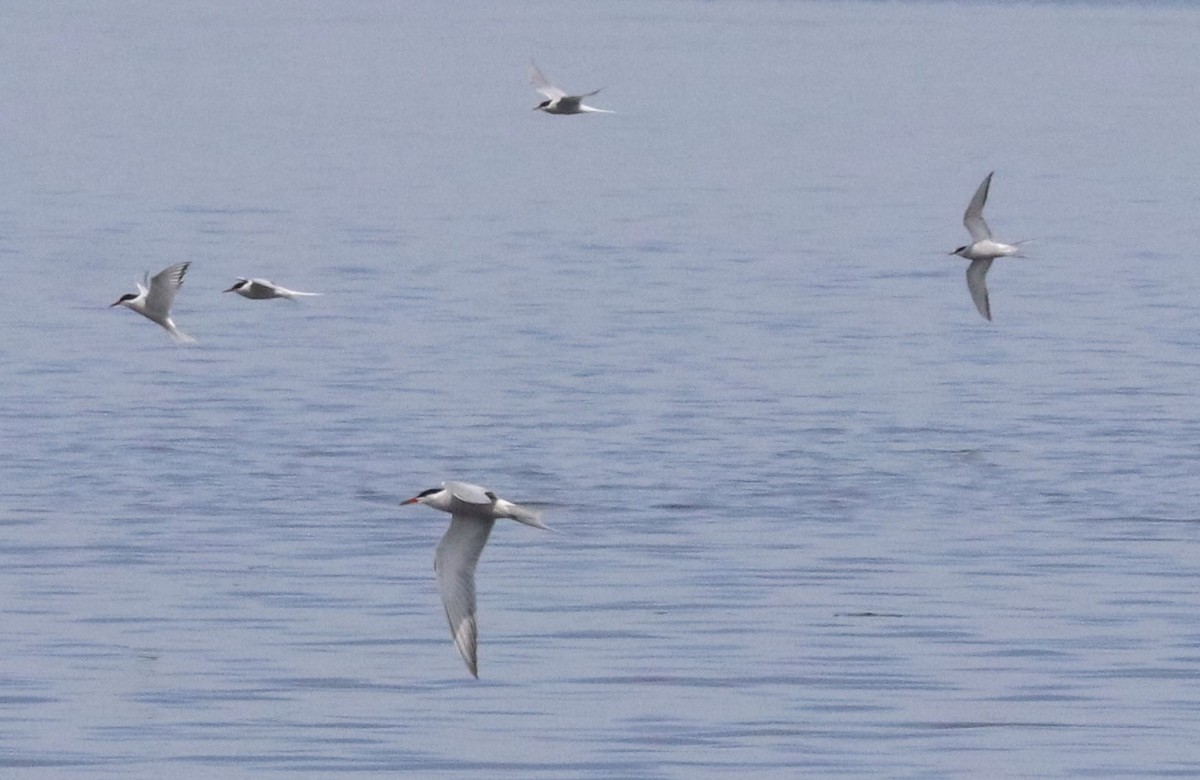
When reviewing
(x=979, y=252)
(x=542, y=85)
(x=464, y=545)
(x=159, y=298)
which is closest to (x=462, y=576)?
(x=464, y=545)

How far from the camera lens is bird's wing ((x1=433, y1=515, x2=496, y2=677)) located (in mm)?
17984

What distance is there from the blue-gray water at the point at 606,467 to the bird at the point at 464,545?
24.7 inches

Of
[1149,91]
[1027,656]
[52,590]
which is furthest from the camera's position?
[1149,91]

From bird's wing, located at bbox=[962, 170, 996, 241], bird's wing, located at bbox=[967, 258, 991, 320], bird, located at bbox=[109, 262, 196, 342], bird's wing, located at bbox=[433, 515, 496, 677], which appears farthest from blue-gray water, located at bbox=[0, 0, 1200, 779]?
bird's wing, located at bbox=[962, 170, 996, 241]

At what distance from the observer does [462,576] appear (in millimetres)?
18594

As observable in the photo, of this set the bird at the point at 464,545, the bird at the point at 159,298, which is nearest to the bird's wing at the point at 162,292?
Result: the bird at the point at 159,298

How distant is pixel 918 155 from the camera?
73.9 meters

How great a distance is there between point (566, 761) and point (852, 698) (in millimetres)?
2356

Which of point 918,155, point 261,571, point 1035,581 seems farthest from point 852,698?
point 918,155

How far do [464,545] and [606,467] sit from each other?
337 inches

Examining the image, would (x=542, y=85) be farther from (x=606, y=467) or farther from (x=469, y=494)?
(x=469, y=494)

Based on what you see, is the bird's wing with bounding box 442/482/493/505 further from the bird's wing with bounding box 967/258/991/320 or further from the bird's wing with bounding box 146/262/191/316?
the bird's wing with bounding box 967/258/991/320

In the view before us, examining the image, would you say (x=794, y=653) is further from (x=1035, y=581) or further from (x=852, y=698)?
(x=1035, y=581)

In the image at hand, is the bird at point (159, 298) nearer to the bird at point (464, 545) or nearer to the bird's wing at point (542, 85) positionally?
the bird's wing at point (542, 85)
